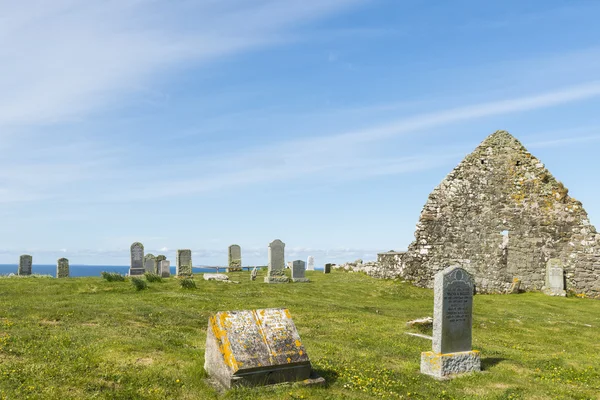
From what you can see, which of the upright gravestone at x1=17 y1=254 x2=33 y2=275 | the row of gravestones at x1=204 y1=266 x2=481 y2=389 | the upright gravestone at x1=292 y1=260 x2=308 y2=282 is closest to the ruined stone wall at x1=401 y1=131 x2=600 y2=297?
the upright gravestone at x1=292 y1=260 x2=308 y2=282

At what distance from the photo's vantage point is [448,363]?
10.4 metres

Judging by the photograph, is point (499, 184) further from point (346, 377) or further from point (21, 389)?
point (21, 389)

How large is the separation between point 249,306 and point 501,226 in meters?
16.8

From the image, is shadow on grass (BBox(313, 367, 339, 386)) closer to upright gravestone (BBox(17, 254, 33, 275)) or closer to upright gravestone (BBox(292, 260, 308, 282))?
upright gravestone (BBox(292, 260, 308, 282))

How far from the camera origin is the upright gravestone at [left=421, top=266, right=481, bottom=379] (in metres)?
10.4

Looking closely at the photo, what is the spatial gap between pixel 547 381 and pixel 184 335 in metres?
8.15

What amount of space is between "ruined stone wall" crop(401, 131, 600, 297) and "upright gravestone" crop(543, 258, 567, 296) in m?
0.53

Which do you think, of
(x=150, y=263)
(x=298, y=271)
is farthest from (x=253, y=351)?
(x=150, y=263)

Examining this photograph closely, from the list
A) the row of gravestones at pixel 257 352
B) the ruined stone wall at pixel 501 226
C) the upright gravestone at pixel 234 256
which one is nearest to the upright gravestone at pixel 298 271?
the ruined stone wall at pixel 501 226

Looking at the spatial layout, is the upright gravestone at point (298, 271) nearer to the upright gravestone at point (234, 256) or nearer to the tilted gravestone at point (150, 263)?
the upright gravestone at point (234, 256)

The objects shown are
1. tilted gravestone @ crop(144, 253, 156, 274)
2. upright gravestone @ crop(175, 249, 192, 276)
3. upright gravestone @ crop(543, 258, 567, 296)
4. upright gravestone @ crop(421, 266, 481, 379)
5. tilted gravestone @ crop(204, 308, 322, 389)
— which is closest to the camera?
tilted gravestone @ crop(204, 308, 322, 389)

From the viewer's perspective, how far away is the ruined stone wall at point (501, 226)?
27.0 metres

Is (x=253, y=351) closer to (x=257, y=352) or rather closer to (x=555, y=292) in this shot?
(x=257, y=352)

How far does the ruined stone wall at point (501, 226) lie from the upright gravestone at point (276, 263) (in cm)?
698
